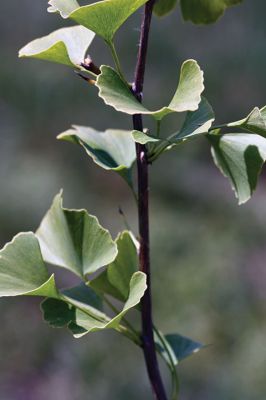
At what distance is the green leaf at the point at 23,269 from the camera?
2.37 ft

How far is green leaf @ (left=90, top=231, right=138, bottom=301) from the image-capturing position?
763 millimetres

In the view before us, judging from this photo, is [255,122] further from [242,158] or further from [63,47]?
[63,47]

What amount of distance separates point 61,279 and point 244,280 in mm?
714

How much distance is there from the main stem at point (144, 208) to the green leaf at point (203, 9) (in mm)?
100

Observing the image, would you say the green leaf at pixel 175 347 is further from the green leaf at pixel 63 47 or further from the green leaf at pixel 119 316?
the green leaf at pixel 63 47

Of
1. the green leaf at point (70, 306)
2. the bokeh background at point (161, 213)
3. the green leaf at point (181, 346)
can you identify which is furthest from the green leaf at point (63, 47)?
the bokeh background at point (161, 213)

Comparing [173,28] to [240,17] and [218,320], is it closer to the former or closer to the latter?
[240,17]

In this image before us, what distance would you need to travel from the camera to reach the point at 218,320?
2.40 m

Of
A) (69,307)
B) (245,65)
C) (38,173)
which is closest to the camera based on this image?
(69,307)

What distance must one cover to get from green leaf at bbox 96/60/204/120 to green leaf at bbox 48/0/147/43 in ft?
0.17

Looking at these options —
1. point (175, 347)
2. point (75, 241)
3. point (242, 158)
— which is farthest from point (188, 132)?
point (175, 347)

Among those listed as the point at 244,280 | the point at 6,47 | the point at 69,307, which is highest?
the point at 69,307

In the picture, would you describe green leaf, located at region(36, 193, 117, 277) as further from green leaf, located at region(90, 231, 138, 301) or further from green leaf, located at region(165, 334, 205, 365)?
green leaf, located at region(165, 334, 205, 365)

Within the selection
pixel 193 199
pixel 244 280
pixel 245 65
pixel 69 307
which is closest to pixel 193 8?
pixel 69 307
